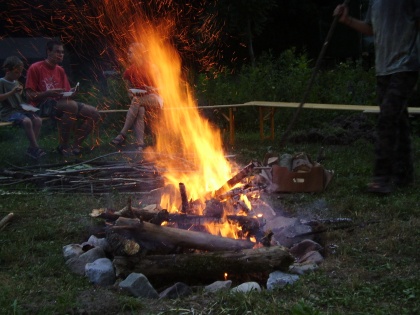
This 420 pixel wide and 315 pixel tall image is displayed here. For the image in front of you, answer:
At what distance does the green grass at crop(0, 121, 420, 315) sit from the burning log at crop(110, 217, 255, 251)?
1.67 ft

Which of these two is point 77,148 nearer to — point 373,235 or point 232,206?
point 232,206

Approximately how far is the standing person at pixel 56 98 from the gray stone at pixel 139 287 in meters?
6.23

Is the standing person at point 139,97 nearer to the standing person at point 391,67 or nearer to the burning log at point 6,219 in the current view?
the burning log at point 6,219

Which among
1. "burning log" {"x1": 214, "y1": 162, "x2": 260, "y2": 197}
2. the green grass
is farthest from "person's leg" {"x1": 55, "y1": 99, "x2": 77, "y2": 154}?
"burning log" {"x1": 214, "y1": 162, "x2": 260, "y2": 197}

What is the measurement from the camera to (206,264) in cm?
481

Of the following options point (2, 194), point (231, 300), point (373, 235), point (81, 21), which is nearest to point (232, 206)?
point (373, 235)

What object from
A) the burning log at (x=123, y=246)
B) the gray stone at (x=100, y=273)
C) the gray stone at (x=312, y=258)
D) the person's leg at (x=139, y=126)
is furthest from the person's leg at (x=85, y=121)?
the gray stone at (x=312, y=258)

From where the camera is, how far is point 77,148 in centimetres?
1074

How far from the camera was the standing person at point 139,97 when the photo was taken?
11.0 metres

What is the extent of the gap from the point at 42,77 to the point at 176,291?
6.96 m

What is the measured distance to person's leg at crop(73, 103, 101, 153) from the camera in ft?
35.9

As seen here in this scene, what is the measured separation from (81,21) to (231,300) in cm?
1451

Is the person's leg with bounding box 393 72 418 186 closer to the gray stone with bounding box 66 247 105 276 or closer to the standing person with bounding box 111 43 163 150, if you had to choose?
the gray stone with bounding box 66 247 105 276

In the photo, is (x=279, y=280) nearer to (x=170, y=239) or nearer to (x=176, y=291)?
(x=176, y=291)
